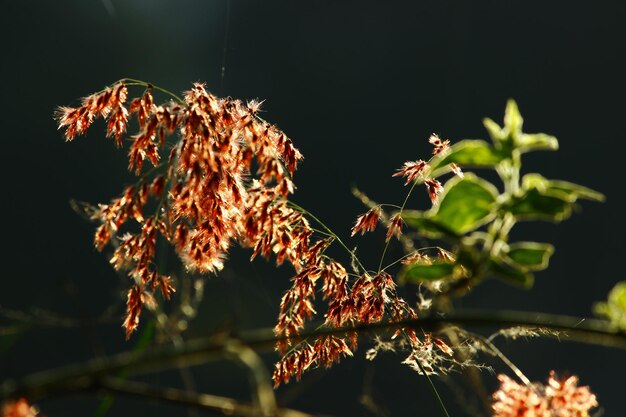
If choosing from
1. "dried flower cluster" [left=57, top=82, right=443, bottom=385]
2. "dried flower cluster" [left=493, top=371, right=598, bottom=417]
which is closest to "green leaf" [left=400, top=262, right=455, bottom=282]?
"dried flower cluster" [left=493, top=371, right=598, bottom=417]

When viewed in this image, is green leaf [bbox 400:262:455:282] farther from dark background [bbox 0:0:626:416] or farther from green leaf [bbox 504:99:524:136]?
dark background [bbox 0:0:626:416]

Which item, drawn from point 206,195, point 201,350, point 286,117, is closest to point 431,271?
point 201,350

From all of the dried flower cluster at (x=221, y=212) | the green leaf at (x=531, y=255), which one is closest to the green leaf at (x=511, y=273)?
the green leaf at (x=531, y=255)

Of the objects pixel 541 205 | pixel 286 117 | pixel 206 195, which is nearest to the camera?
pixel 541 205

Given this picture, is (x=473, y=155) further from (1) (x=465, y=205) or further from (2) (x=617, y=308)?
(2) (x=617, y=308)

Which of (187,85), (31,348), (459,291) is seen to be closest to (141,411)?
(31,348)
